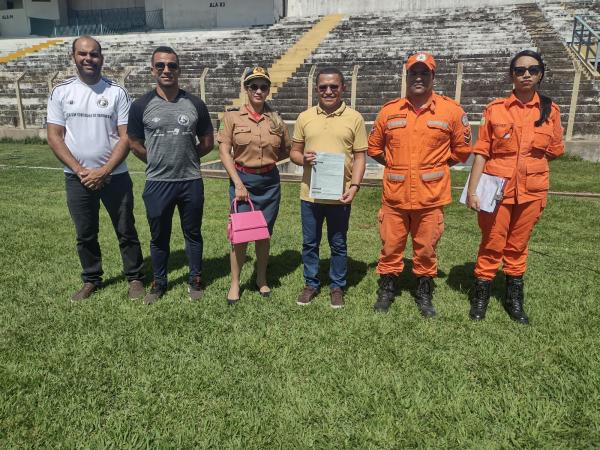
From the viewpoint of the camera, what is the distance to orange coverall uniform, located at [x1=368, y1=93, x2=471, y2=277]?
10.8 feet

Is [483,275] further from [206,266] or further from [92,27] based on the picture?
[92,27]

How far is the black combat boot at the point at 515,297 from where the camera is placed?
347 centimetres

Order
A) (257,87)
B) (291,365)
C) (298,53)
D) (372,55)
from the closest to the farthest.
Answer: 1. (291,365)
2. (257,87)
3. (372,55)
4. (298,53)

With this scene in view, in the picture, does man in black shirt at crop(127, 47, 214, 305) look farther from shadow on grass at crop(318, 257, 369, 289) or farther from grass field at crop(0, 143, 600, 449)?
shadow on grass at crop(318, 257, 369, 289)

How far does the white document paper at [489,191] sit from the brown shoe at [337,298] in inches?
51.8

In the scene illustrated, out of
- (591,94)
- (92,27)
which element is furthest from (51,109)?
(92,27)

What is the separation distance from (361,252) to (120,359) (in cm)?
295

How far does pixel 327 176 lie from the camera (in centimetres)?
347

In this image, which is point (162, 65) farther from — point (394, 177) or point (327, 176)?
Answer: point (394, 177)

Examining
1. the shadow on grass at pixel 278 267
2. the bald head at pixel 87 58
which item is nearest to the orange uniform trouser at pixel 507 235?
the shadow on grass at pixel 278 267

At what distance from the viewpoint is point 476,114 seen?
1336 centimetres

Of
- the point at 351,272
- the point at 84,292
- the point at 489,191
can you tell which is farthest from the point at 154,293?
the point at 489,191

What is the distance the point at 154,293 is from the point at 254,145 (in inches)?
60.5

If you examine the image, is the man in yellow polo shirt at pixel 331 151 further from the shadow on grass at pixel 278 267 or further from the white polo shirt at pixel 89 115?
the white polo shirt at pixel 89 115
